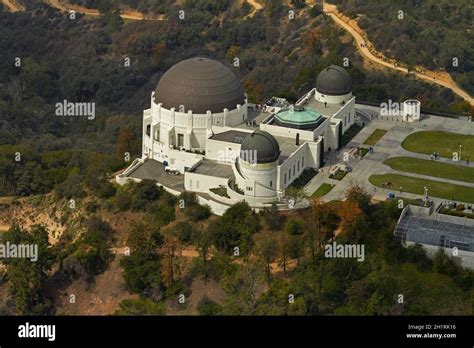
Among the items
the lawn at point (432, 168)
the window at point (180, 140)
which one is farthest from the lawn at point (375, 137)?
the window at point (180, 140)

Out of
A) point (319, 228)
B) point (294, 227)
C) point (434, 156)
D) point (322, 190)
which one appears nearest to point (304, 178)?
point (322, 190)

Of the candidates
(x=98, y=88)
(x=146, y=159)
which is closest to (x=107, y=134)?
(x=98, y=88)

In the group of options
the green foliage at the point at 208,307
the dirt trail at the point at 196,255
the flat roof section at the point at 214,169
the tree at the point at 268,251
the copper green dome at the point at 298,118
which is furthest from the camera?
the copper green dome at the point at 298,118

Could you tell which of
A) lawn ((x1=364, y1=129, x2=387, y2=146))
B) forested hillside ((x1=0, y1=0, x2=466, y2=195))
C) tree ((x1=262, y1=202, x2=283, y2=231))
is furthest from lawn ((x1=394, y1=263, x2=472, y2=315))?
forested hillside ((x1=0, y1=0, x2=466, y2=195))

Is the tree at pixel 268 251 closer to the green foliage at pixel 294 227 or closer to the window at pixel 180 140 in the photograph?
the green foliage at pixel 294 227

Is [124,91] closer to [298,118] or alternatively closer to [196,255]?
[298,118]

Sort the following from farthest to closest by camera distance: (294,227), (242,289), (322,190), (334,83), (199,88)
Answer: (334,83) → (199,88) → (322,190) → (294,227) → (242,289)

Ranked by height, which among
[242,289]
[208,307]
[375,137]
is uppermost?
[375,137]
